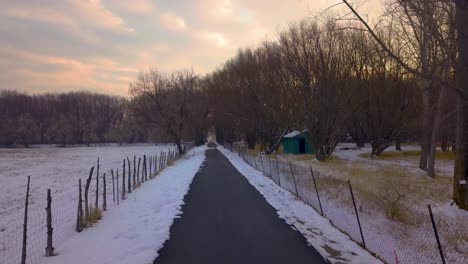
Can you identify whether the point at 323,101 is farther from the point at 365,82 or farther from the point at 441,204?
→ the point at 441,204

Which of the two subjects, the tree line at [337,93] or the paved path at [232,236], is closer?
the paved path at [232,236]

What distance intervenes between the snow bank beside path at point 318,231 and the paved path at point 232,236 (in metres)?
0.27

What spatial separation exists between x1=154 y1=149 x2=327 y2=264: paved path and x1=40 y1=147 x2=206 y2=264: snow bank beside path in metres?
0.37

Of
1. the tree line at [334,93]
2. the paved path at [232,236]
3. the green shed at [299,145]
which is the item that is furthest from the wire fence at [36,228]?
the green shed at [299,145]

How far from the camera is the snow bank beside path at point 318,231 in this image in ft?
27.8

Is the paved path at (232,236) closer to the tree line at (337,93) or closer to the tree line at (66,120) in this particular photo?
the tree line at (337,93)

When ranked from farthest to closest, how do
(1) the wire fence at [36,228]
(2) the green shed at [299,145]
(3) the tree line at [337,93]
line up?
1. (2) the green shed at [299,145]
2. (3) the tree line at [337,93]
3. (1) the wire fence at [36,228]

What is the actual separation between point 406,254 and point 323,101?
1254 inches

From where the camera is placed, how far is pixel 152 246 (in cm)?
920

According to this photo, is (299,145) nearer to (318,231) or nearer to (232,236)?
(318,231)

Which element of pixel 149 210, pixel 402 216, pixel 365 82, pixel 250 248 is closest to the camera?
pixel 250 248

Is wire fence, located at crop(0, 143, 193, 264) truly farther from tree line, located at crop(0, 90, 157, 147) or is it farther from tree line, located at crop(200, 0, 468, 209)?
tree line, located at crop(0, 90, 157, 147)

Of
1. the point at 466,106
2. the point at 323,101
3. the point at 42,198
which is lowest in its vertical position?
the point at 42,198

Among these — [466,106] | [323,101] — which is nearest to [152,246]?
[466,106]
